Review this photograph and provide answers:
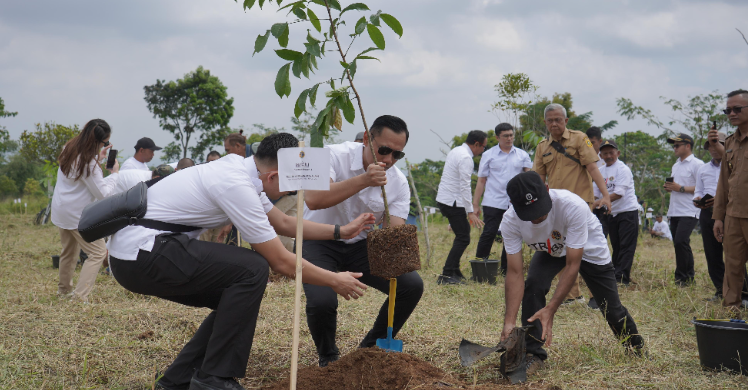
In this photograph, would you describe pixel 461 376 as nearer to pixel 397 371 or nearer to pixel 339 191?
pixel 397 371

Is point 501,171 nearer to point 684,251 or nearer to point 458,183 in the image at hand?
point 458,183

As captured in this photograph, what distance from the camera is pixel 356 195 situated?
3646 mm

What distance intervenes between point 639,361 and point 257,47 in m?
2.90

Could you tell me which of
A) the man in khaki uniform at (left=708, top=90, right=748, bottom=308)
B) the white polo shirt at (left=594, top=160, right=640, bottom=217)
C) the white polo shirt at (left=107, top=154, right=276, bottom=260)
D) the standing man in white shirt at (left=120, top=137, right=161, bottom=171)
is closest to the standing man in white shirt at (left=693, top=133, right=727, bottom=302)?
the white polo shirt at (left=594, top=160, right=640, bottom=217)

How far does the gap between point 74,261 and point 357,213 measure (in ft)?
11.1

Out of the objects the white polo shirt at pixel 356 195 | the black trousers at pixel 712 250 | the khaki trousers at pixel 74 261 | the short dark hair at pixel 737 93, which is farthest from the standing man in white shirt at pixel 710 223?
the khaki trousers at pixel 74 261

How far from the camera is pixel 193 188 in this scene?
9.06 ft

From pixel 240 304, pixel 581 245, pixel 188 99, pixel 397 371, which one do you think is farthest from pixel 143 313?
pixel 188 99

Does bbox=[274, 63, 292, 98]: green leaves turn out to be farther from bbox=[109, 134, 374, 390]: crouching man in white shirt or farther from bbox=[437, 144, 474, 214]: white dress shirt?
bbox=[437, 144, 474, 214]: white dress shirt

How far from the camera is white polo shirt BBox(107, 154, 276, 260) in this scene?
104 inches

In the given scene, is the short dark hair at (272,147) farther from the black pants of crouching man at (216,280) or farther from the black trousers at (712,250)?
the black trousers at (712,250)

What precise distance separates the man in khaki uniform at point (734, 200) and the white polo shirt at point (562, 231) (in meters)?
1.46

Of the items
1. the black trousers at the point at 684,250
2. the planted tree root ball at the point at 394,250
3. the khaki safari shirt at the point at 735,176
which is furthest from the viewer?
the black trousers at the point at 684,250

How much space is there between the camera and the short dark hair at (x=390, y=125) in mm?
3273
